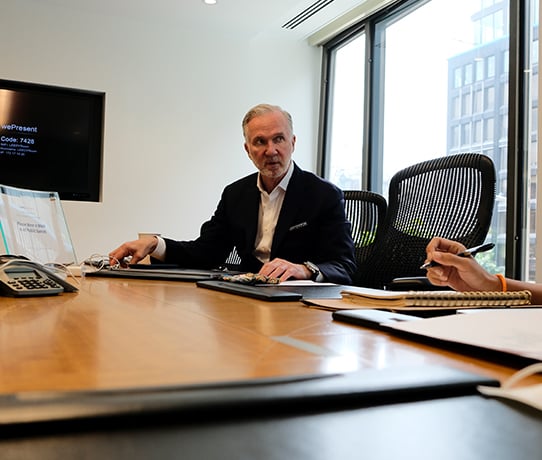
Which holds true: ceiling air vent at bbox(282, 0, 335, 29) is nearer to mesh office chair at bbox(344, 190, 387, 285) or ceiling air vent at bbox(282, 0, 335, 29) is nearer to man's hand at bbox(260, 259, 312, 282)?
mesh office chair at bbox(344, 190, 387, 285)

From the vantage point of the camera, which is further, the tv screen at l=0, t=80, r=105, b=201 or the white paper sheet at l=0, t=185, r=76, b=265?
the tv screen at l=0, t=80, r=105, b=201

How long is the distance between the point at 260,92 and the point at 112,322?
4.35m

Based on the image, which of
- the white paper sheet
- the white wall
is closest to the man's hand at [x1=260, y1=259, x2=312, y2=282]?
the white paper sheet

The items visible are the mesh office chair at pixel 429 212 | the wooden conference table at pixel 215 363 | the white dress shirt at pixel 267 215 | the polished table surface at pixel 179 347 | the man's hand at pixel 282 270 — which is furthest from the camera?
the white dress shirt at pixel 267 215

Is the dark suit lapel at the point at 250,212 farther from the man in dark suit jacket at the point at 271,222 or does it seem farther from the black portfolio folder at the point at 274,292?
the black portfolio folder at the point at 274,292

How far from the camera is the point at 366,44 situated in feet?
14.5

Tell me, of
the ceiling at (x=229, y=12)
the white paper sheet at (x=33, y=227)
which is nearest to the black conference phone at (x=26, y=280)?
the white paper sheet at (x=33, y=227)

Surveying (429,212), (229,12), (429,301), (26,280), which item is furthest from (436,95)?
(26,280)

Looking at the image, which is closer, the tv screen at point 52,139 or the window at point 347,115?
the tv screen at point 52,139

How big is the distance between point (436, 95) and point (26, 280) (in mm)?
3233

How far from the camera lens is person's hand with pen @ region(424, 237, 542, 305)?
44.2 inches

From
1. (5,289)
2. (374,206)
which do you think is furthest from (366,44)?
(5,289)

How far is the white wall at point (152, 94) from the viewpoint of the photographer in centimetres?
405

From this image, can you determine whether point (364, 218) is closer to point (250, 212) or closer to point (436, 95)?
point (250, 212)
